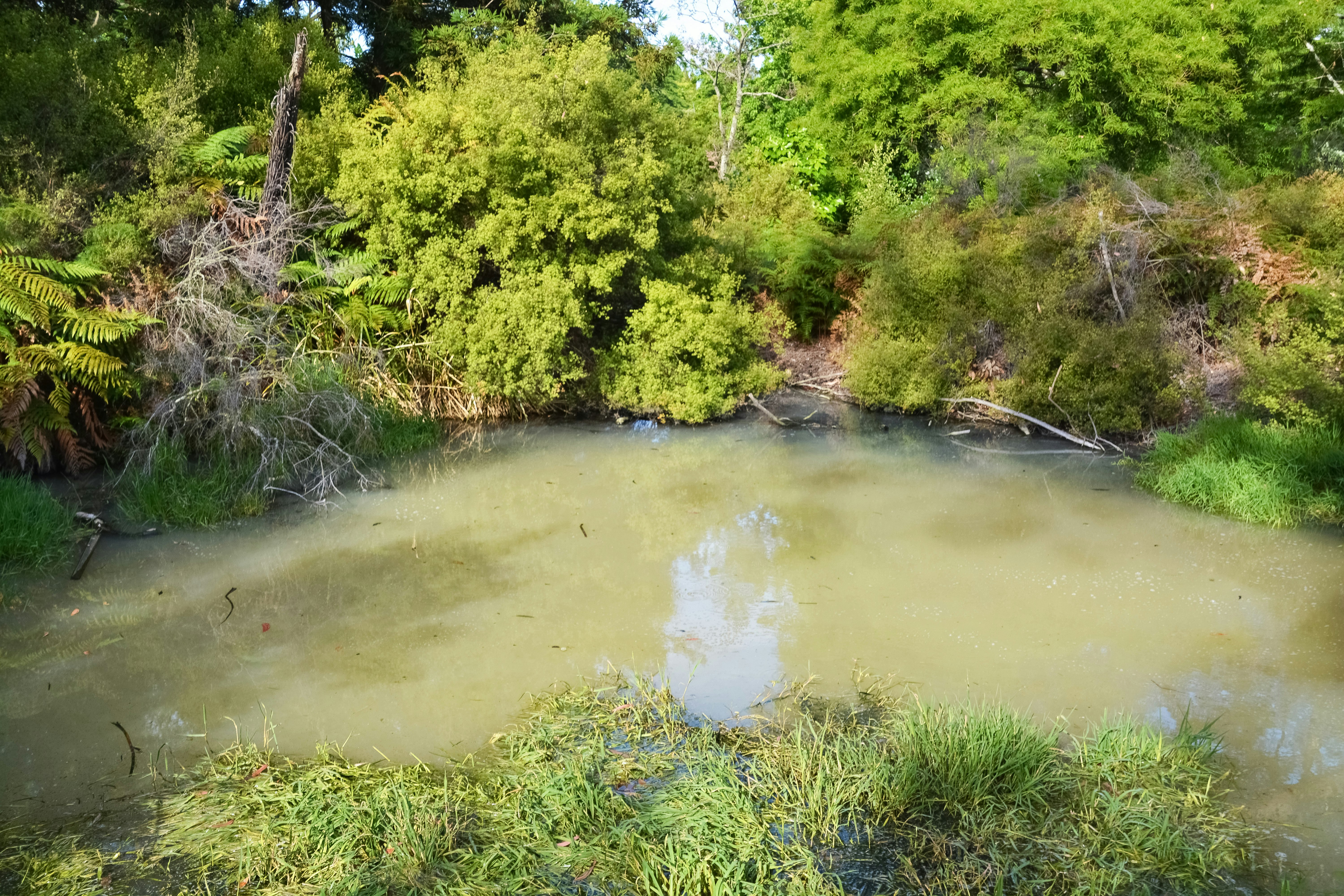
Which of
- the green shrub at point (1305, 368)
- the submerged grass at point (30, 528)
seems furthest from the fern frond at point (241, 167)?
the green shrub at point (1305, 368)

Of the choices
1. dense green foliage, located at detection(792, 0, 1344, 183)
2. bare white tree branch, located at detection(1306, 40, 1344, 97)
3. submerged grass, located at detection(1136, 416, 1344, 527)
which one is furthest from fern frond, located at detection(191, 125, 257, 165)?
bare white tree branch, located at detection(1306, 40, 1344, 97)

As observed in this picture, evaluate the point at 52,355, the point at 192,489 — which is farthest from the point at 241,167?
the point at 192,489

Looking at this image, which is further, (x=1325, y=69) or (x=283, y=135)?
(x=1325, y=69)

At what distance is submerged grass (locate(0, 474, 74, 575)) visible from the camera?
7242mm

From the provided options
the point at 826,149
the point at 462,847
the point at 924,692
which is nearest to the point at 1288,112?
the point at 826,149

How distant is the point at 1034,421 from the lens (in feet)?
37.1

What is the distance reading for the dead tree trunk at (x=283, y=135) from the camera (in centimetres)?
1029

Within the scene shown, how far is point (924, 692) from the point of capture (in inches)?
221

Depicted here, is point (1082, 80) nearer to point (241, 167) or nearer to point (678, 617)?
point (241, 167)

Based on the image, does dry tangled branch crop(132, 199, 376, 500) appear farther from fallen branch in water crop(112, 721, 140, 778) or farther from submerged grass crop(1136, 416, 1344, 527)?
submerged grass crop(1136, 416, 1344, 527)

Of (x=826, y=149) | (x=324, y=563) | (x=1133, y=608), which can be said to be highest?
(x=826, y=149)

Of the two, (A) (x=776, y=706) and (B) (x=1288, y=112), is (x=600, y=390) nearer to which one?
(A) (x=776, y=706)

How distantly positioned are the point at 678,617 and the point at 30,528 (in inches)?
202

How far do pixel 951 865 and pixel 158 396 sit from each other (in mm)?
8486
